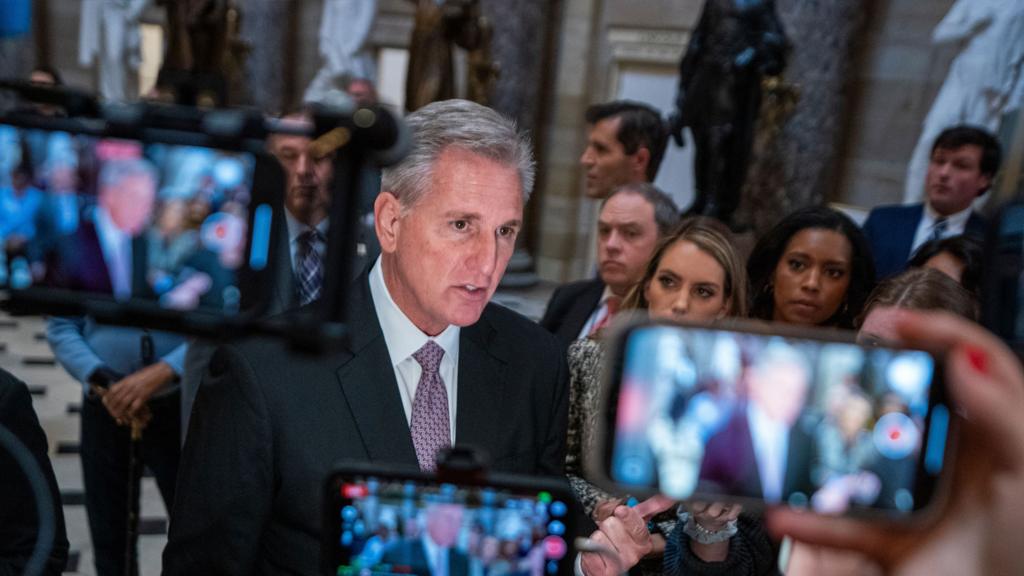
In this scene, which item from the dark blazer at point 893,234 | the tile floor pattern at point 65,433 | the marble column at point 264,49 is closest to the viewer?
the tile floor pattern at point 65,433

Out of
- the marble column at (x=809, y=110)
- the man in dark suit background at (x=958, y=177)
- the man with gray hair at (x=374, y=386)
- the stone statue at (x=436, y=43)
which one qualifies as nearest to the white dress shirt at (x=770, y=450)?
the man with gray hair at (x=374, y=386)

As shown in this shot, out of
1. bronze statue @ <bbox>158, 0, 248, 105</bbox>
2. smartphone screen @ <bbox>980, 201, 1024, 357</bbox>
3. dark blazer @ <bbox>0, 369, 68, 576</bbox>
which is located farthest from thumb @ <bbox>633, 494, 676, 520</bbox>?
bronze statue @ <bbox>158, 0, 248, 105</bbox>

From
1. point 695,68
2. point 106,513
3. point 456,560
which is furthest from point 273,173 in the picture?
point 695,68

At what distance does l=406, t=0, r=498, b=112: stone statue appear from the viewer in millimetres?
7512

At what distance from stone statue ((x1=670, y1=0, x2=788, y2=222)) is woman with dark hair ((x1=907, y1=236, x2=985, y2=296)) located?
294 cm

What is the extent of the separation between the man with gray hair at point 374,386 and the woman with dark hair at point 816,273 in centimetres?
153

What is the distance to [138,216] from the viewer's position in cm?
84

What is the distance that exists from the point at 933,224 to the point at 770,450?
3666 mm

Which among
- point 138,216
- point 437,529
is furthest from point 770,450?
point 138,216

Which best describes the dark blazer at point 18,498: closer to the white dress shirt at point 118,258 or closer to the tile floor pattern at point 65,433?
the white dress shirt at point 118,258

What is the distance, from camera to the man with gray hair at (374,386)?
149 centimetres

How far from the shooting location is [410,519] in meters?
0.98

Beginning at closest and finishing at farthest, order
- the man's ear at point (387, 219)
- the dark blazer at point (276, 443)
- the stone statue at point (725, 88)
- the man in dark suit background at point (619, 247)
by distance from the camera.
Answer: the dark blazer at point (276, 443) < the man's ear at point (387, 219) < the man in dark suit background at point (619, 247) < the stone statue at point (725, 88)

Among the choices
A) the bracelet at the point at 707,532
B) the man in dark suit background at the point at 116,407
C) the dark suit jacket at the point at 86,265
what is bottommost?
the man in dark suit background at the point at 116,407
